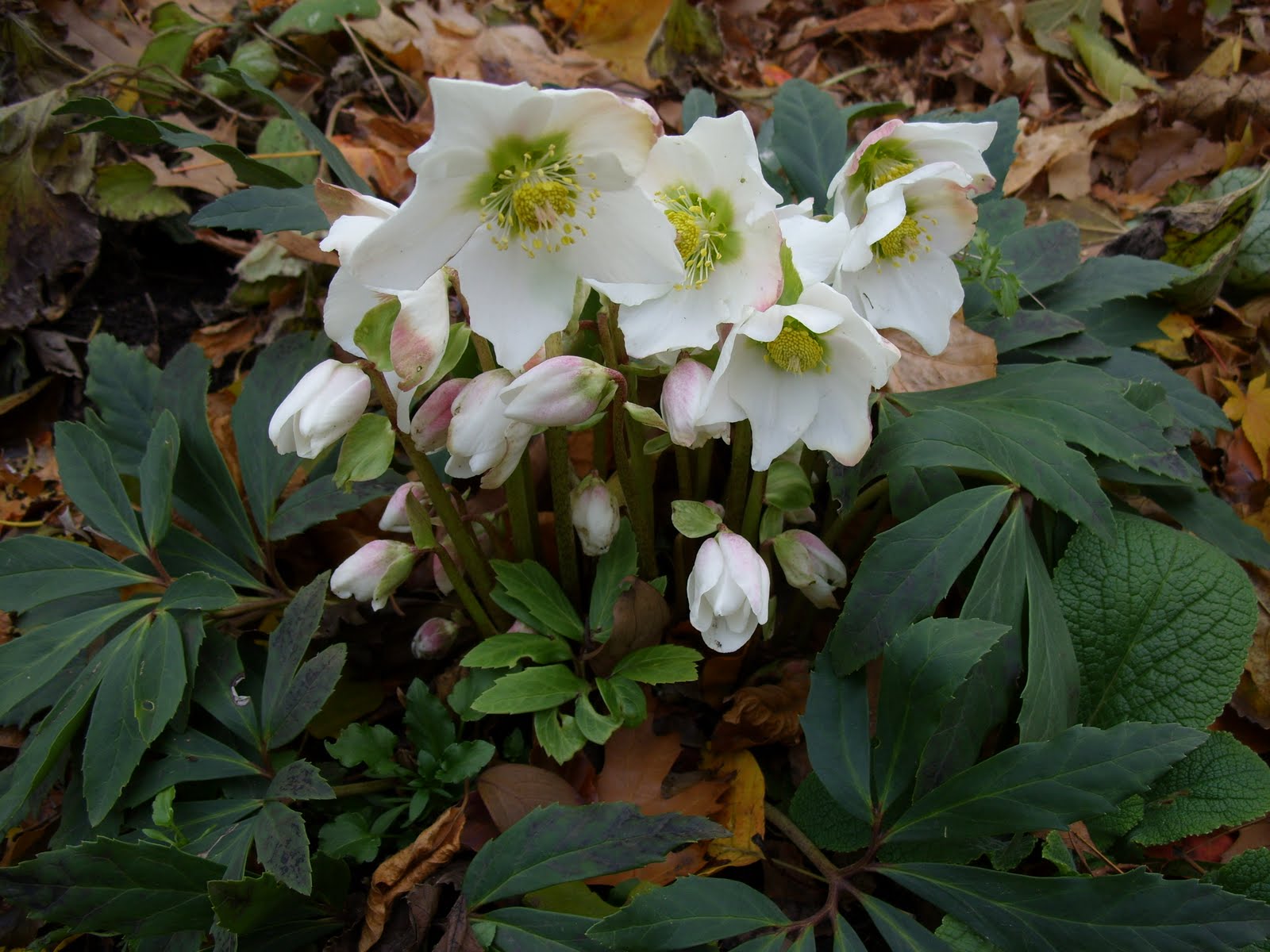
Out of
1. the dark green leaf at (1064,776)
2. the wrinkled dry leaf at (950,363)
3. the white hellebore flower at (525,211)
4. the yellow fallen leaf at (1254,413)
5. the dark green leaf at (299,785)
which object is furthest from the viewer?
the yellow fallen leaf at (1254,413)

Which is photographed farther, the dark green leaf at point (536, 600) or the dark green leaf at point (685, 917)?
the dark green leaf at point (536, 600)

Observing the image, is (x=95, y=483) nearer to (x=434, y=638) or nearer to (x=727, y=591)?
(x=434, y=638)

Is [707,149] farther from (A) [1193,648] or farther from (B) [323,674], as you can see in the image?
(A) [1193,648]

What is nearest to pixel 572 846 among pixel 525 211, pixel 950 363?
pixel 525 211

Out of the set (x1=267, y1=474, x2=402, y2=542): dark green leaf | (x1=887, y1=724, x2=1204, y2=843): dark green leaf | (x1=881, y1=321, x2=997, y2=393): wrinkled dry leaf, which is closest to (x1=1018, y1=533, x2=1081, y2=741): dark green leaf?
(x1=887, y1=724, x2=1204, y2=843): dark green leaf

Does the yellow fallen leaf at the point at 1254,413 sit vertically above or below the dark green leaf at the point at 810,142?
below

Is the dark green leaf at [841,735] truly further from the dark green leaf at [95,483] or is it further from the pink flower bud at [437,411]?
the dark green leaf at [95,483]

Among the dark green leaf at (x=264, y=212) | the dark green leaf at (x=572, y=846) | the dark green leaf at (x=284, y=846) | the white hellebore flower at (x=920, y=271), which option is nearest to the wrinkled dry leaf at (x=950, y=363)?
the white hellebore flower at (x=920, y=271)

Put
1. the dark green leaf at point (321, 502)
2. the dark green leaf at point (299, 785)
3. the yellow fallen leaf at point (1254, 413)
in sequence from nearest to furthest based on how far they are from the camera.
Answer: the dark green leaf at point (299, 785), the dark green leaf at point (321, 502), the yellow fallen leaf at point (1254, 413)
